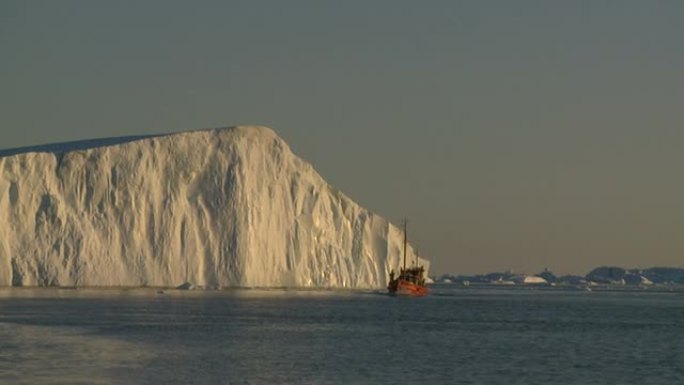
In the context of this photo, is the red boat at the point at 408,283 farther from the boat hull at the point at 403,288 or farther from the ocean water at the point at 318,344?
the ocean water at the point at 318,344

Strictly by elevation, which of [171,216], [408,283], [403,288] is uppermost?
[171,216]

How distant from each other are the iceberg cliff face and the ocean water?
327 inches

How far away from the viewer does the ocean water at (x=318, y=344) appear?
2802cm

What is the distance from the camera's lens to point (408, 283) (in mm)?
82812

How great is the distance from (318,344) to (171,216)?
3944 centimetres

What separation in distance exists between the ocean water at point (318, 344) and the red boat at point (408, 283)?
53.1ft

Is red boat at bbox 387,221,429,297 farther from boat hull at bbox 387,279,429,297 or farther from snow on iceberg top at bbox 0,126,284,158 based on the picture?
snow on iceberg top at bbox 0,126,284,158

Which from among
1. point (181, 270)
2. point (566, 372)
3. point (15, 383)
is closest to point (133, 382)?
point (15, 383)

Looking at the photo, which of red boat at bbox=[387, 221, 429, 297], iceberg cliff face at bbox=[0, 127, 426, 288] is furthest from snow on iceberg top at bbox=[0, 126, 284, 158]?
red boat at bbox=[387, 221, 429, 297]

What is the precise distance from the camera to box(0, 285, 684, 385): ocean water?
28.0 m

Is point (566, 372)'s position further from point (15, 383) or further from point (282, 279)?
point (282, 279)

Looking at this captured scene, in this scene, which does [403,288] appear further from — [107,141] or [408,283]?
[107,141]

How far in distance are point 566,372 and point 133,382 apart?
1003 cm

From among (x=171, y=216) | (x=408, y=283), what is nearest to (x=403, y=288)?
(x=408, y=283)
